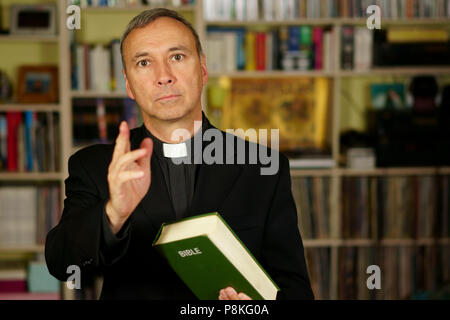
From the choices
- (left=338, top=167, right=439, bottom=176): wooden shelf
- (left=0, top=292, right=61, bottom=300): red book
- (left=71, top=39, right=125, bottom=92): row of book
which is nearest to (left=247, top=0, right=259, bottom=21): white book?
(left=71, top=39, right=125, bottom=92): row of book

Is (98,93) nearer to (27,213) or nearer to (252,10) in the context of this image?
(27,213)

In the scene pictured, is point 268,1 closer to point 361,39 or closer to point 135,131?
point 361,39

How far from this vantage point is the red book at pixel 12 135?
112 inches

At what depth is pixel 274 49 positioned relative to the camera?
286 centimetres

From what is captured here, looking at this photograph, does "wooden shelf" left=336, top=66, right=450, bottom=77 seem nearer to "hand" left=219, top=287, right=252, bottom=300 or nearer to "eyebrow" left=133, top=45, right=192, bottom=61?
"eyebrow" left=133, top=45, right=192, bottom=61

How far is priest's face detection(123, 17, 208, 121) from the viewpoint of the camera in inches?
42.8

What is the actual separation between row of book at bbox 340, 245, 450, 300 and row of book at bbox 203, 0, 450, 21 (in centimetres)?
129

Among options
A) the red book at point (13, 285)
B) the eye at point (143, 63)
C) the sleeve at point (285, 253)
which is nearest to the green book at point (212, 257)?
the sleeve at point (285, 253)

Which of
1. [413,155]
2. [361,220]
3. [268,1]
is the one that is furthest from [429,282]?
[268,1]

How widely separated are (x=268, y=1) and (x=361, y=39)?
1.78 feet

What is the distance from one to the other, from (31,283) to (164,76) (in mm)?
2219

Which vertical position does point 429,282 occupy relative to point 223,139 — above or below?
below

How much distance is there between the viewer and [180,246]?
0.88 meters

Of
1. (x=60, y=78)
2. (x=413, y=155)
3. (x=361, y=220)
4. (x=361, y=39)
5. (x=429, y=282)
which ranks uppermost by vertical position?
(x=361, y=39)
